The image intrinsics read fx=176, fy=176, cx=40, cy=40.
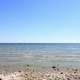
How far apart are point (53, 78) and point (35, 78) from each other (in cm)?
111

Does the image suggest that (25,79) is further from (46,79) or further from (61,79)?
(61,79)

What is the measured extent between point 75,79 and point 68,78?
434 millimetres

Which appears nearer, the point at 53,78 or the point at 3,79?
the point at 3,79

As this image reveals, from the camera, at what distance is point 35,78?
1078 centimetres

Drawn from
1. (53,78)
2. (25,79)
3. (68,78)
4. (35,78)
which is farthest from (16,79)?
(68,78)

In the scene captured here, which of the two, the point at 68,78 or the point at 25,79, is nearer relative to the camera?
the point at 25,79

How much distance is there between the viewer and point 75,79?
10781 millimetres

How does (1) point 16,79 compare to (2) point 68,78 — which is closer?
(1) point 16,79

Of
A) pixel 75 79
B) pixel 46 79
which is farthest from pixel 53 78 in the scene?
pixel 75 79

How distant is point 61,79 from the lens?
1060 centimetres

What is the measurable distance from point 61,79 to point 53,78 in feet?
1.68

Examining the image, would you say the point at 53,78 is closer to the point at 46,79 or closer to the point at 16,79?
the point at 46,79

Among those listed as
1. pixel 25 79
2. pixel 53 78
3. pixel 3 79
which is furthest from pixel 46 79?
pixel 3 79

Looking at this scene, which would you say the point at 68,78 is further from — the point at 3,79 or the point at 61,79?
the point at 3,79
